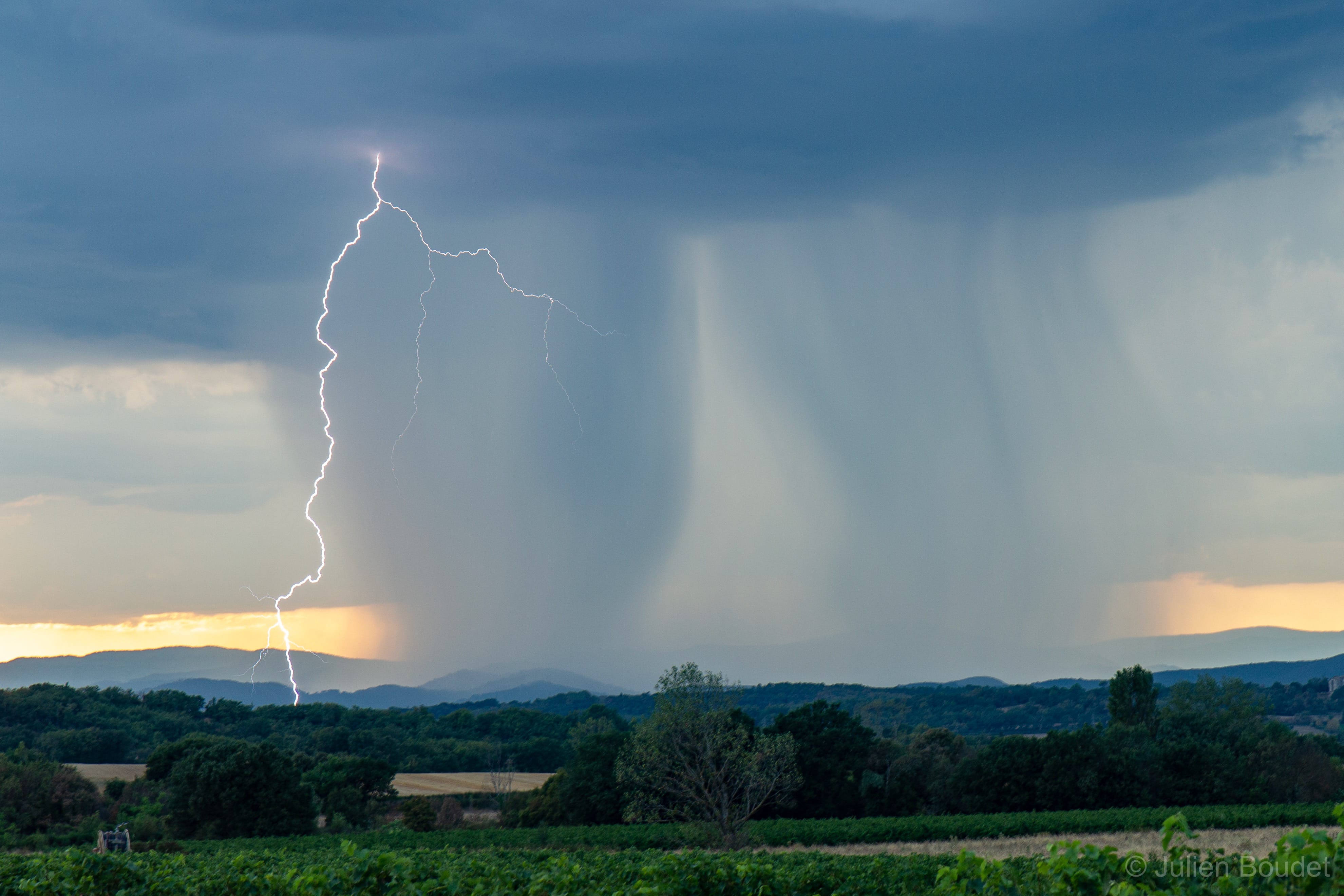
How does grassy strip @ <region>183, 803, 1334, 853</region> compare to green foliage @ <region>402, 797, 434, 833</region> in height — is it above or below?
above

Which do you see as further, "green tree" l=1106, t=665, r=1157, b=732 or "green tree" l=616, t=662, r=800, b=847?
"green tree" l=1106, t=665, r=1157, b=732

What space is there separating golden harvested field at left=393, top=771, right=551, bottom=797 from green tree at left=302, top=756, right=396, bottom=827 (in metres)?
5.00

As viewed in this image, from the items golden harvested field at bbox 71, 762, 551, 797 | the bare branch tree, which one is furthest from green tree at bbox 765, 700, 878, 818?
golden harvested field at bbox 71, 762, 551, 797

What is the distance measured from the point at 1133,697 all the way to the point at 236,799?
6479cm

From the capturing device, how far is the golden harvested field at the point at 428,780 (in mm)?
83062

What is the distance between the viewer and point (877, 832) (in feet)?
175

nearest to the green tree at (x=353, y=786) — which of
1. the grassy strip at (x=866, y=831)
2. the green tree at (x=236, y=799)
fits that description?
the green tree at (x=236, y=799)

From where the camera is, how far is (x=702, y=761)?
46031mm

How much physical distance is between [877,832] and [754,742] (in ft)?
30.6

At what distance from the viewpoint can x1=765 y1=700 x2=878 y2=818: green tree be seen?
65750 mm

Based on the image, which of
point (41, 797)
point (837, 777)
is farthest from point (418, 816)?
point (837, 777)

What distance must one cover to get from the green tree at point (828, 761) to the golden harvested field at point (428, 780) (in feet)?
82.6

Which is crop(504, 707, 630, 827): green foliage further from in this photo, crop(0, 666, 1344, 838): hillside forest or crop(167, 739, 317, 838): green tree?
crop(167, 739, 317, 838): green tree

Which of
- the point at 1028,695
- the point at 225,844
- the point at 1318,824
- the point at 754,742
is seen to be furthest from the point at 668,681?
the point at 1028,695
